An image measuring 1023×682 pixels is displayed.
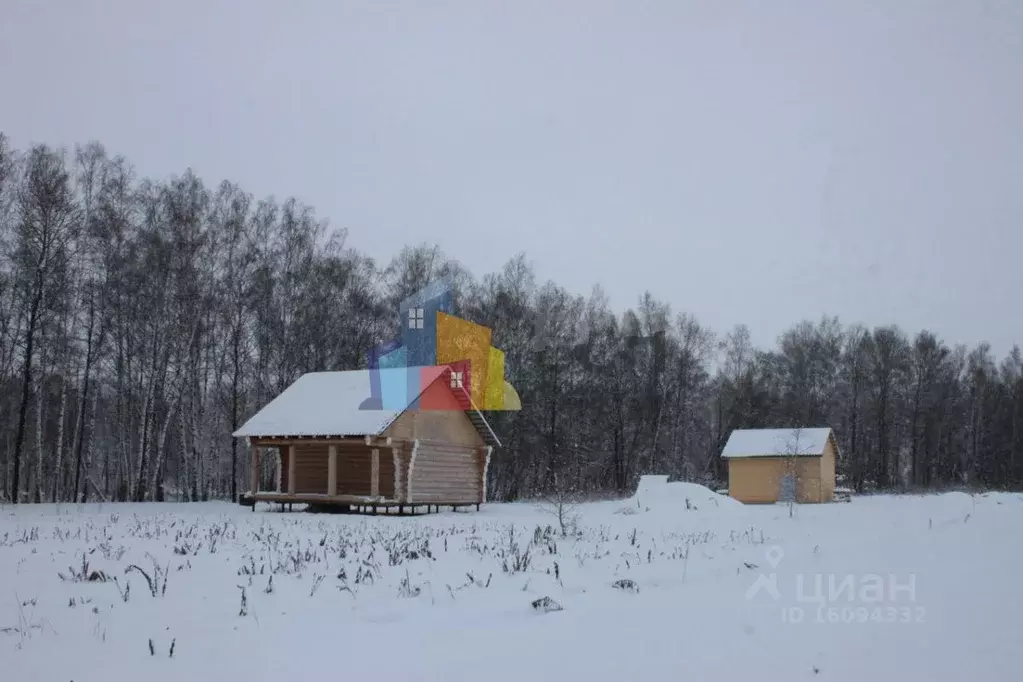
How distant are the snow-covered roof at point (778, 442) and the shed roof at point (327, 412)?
59.1 feet

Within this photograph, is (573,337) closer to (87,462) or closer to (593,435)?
(593,435)

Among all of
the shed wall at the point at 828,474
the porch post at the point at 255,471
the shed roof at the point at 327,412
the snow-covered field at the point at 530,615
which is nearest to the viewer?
the snow-covered field at the point at 530,615

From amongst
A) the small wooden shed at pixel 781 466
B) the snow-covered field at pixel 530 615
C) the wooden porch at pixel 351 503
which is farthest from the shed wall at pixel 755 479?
the snow-covered field at pixel 530 615

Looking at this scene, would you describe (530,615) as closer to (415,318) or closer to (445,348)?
(445,348)

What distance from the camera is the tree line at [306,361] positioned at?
30.9m

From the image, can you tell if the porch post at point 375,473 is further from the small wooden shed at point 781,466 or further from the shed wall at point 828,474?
the shed wall at point 828,474

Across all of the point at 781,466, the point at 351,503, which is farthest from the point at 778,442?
the point at 351,503

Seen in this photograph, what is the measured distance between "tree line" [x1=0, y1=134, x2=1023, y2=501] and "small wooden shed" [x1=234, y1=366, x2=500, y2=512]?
14.8ft

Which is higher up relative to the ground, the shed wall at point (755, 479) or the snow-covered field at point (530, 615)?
the snow-covered field at point (530, 615)

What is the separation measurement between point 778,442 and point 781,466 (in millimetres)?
1276

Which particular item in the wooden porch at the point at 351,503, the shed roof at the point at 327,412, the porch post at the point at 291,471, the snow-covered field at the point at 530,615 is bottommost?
the wooden porch at the point at 351,503

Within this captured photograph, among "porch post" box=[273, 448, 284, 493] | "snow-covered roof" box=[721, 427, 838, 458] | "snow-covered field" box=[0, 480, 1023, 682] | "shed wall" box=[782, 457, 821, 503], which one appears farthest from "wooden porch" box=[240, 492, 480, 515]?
"shed wall" box=[782, 457, 821, 503]

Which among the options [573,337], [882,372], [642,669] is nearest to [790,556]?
[642,669]

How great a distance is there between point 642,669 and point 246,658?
8.57ft
